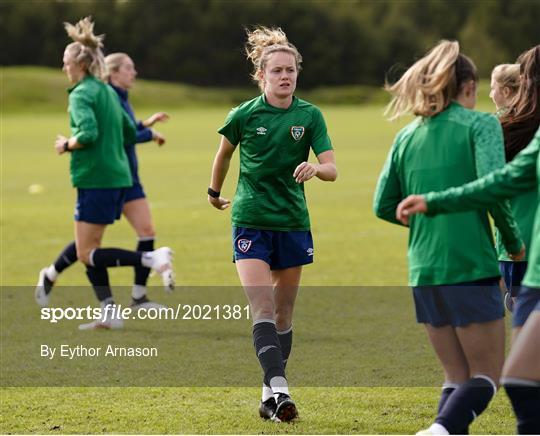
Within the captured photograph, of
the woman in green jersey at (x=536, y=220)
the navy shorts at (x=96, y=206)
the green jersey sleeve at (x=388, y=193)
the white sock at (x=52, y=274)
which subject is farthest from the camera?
the white sock at (x=52, y=274)

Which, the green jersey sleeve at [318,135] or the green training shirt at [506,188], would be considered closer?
the green training shirt at [506,188]

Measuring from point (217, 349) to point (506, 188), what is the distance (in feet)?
15.2

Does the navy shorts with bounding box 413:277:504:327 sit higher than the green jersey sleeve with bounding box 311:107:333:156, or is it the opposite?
the green jersey sleeve with bounding box 311:107:333:156

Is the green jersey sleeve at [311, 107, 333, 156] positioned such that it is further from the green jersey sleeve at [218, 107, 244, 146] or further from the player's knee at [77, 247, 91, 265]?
the player's knee at [77, 247, 91, 265]

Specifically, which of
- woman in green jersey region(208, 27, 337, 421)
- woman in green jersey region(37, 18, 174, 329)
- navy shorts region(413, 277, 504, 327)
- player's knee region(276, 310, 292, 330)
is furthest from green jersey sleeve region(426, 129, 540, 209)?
woman in green jersey region(37, 18, 174, 329)

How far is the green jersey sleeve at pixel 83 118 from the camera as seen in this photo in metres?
9.26

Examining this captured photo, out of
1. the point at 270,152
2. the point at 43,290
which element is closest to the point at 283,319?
the point at 270,152

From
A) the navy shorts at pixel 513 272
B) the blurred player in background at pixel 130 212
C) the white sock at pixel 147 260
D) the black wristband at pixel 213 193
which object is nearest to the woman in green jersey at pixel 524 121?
the navy shorts at pixel 513 272

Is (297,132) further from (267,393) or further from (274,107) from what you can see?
(267,393)

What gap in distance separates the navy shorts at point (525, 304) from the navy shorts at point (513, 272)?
157 centimetres

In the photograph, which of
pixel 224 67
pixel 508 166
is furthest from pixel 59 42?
pixel 508 166

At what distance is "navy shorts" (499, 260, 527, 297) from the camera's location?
6.38 metres

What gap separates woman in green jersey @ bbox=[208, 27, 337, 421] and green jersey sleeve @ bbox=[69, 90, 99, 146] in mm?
2836

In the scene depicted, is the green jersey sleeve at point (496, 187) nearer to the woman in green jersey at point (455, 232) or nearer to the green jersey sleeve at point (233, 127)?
the woman in green jersey at point (455, 232)
